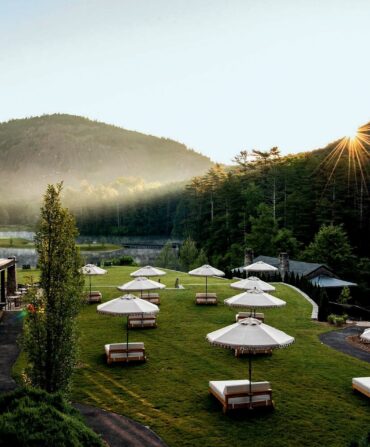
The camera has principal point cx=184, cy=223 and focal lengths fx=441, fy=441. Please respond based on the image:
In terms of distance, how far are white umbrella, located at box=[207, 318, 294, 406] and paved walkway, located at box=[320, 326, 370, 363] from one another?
713 centimetres

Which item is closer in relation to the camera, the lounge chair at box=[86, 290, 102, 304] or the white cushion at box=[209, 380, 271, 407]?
the white cushion at box=[209, 380, 271, 407]

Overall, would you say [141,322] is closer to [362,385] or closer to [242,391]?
[242,391]

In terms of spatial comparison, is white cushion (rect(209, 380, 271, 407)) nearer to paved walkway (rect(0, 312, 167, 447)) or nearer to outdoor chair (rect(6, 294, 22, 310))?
paved walkway (rect(0, 312, 167, 447))

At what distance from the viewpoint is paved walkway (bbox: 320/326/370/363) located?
18.3 m

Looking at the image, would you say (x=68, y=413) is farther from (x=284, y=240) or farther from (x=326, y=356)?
(x=284, y=240)

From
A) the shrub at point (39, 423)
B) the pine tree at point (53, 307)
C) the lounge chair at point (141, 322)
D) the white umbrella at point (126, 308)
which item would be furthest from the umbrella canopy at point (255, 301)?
the shrub at point (39, 423)

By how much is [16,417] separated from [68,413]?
1335 millimetres

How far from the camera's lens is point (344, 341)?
810 inches

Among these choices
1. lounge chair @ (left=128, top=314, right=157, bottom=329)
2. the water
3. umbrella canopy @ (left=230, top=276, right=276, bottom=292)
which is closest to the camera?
lounge chair @ (left=128, top=314, right=157, bottom=329)

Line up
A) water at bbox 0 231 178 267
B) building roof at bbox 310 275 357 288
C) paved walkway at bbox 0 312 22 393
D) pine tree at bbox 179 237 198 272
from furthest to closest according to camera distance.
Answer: water at bbox 0 231 178 267 < pine tree at bbox 179 237 198 272 < building roof at bbox 310 275 357 288 < paved walkway at bbox 0 312 22 393

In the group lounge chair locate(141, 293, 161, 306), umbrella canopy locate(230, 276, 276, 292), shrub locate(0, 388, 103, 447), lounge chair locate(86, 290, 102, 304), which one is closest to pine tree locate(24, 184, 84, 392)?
shrub locate(0, 388, 103, 447)

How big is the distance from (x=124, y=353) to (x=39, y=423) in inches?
340

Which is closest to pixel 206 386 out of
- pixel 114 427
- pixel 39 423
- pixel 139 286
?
pixel 114 427

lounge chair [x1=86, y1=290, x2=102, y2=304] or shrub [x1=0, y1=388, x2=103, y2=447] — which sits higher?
shrub [x1=0, y1=388, x2=103, y2=447]
